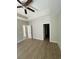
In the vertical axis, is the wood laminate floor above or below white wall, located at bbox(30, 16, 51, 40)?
below

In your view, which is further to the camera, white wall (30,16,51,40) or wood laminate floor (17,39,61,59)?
white wall (30,16,51,40)

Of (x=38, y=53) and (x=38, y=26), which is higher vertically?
(x=38, y=26)

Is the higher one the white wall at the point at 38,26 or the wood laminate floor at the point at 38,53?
the white wall at the point at 38,26

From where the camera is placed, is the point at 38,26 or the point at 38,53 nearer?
the point at 38,53

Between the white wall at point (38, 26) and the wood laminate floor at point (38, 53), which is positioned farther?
the white wall at point (38, 26)
